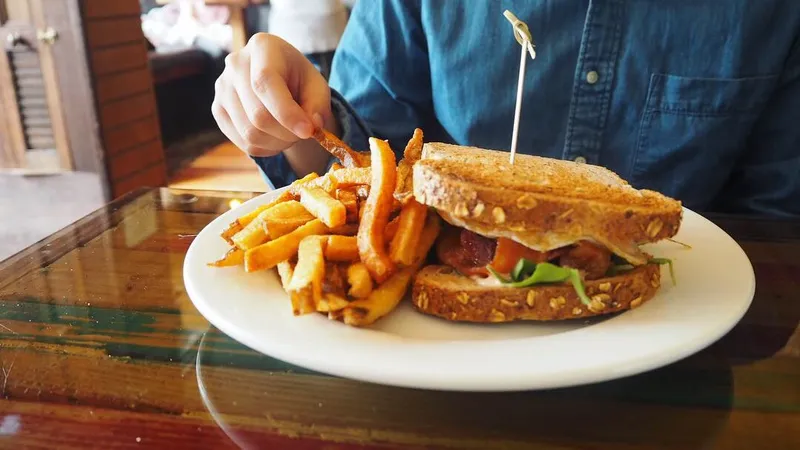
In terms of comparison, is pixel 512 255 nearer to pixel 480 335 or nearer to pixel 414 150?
pixel 480 335

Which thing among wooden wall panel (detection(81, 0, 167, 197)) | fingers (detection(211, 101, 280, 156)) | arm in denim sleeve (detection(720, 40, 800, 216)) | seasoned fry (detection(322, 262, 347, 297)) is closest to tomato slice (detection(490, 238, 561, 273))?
seasoned fry (detection(322, 262, 347, 297))

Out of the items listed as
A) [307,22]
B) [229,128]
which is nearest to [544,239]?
[229,128]

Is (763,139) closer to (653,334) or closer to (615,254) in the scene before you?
(615,254)

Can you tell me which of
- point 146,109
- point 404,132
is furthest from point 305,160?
point 146,109

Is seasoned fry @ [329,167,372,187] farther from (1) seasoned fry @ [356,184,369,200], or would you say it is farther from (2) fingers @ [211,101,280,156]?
(2) fingers @ [211,101,280,156]

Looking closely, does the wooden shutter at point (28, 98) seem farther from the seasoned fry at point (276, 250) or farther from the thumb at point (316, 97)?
the seasoned fry at point (276, 250)
